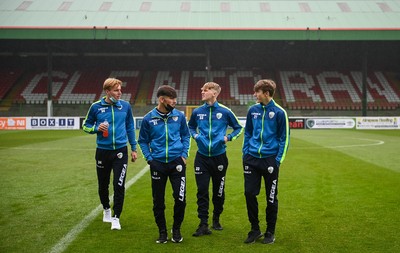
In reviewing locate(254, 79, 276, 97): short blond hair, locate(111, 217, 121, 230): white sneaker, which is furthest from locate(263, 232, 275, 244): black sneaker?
locate(111, 217, 121, 230): white sneaker

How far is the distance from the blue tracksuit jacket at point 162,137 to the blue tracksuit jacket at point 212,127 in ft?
1.31

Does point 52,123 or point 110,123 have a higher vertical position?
point 110,123

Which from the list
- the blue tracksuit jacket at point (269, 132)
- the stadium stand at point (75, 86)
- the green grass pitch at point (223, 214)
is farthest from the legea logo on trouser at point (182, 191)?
the stadium stand at point (75, 86)

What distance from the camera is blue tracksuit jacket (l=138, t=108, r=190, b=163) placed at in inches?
236

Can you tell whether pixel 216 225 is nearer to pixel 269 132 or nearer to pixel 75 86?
pixel 269 132

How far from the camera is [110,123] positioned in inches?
267

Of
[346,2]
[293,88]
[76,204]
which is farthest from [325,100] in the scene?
[76,204]

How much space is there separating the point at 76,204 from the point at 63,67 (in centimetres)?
4273

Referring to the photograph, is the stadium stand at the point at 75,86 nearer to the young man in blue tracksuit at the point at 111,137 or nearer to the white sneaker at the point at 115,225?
the young man in blue tracksuit at the point at 111,137

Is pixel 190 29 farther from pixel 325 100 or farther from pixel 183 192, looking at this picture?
pixel 183 192

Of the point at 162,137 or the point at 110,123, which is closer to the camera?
the point at 162,137

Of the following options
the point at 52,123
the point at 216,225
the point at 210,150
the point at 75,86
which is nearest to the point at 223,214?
the point at 216,225

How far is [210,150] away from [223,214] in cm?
154

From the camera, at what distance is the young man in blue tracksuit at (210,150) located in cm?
640
